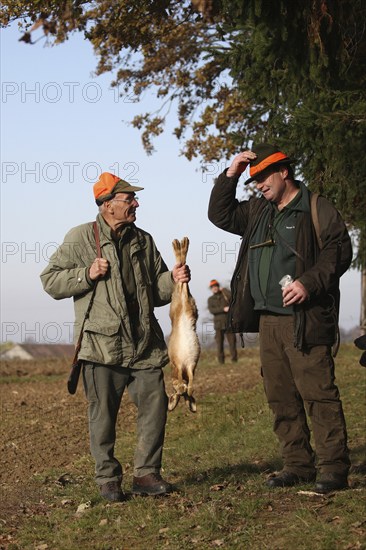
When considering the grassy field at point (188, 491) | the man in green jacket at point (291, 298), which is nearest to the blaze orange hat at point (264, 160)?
the man in green jacket at point (291, 298)

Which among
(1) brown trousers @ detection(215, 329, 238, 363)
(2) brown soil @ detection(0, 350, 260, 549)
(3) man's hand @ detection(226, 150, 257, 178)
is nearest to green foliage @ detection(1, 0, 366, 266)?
(3) man's hand @ detection(226, 150, 257, 178)

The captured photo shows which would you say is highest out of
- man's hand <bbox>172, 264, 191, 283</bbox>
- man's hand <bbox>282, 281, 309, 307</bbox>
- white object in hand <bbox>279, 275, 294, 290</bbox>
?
man's hand <bbox>172, 264, 191, 283</bbox>

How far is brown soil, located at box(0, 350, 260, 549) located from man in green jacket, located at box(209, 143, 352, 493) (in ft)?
6.98

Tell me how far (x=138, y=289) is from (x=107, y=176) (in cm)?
86

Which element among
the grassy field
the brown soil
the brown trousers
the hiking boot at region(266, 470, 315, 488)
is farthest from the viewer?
the brown trousers

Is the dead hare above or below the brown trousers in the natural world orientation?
above

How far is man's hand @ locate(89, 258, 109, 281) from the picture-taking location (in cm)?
722

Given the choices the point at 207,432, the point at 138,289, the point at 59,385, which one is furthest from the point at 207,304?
the point at 138,289

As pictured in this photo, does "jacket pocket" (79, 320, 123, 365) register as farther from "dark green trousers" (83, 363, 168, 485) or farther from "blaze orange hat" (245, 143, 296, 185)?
"blaze orange hat" (245, 143, 296, 185)

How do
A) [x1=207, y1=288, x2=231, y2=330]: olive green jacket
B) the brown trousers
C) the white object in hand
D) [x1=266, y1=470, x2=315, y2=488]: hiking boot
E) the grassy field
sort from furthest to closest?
[x1=207, y1=288, x2=231, y2=330]: olive green jacket
the brown trousers
[x1=266, y1=470, x2=315, y2=488]: hiking boot
the white object in hand
the grassy field

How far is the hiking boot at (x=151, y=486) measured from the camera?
7.41 metres

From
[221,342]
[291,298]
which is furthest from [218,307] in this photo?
[291,298]

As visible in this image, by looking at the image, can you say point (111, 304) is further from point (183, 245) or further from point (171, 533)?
point (171, 533)

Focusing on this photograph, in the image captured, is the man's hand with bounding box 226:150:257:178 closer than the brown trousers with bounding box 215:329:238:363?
Yes
